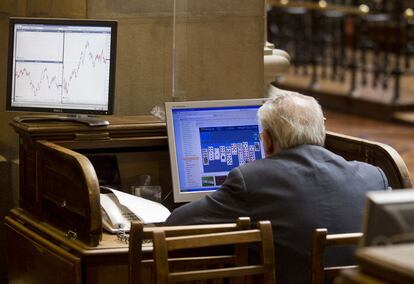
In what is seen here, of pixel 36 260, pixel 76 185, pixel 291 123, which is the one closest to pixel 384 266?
pixel 291 123

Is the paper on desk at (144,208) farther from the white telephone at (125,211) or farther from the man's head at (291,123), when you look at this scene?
the man's head at (291,123)

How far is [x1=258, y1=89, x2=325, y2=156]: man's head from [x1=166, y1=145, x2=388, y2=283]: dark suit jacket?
1.6 inches

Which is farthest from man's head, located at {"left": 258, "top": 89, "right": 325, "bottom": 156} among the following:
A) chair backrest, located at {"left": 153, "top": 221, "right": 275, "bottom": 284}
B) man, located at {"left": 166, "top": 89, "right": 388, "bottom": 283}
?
chair backrest, located at {"left": 153, "top": 221, "right": 275, "bottom": 284}

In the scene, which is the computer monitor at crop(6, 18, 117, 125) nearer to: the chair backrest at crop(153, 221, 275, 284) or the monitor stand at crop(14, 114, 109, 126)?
the monitor stand at crop(14, 114, 109, 126)

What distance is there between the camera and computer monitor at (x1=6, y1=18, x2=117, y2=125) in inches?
147

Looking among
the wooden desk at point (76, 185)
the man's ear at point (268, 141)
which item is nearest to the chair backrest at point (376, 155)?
the wooden desk at point (76, 185)

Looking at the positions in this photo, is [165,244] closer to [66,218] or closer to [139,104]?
[66,218]

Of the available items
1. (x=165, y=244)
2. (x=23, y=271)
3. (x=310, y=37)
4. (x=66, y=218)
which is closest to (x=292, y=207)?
(x=165, y=244)

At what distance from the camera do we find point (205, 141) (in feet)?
12.6

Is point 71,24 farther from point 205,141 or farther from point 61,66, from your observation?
point 205,141

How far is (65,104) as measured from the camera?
3.78 metres

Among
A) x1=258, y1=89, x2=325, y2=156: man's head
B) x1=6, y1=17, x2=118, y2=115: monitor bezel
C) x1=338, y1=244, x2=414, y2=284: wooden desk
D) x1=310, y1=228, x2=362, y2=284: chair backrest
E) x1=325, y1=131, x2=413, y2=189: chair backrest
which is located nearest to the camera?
x1=338, y1=244, x2=414, y2=284: wooden desk

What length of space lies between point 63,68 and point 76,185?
0.54 meters

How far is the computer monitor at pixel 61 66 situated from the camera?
3732mm
